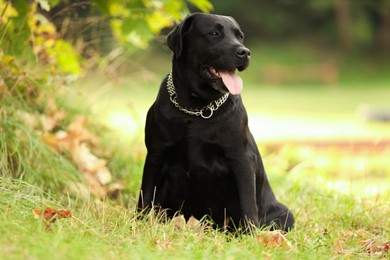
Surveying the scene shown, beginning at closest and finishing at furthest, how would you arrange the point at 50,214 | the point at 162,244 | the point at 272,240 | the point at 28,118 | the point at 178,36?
the point at 162,244 → the point at 50,214 → the point at 272,240 → the point at 178,36 → the point at 28,118

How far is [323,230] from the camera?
164 inches

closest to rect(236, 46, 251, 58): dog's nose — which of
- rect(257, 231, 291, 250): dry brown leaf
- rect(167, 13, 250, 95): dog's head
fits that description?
rect(167, 13, 250, 95): dog's head

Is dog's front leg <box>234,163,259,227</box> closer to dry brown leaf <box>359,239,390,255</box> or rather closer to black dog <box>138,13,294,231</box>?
black dog <box>138,13,294,231</box>

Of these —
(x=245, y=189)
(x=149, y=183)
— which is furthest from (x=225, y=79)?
(x=149, y=183)

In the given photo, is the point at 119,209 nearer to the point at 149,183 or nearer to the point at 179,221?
the point at 149,183

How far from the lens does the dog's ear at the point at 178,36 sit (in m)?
3.91

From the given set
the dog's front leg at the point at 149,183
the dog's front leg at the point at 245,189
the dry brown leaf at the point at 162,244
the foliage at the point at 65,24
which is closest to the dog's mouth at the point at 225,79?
the dog's front leg at the point at 245,189

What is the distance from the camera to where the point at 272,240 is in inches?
141

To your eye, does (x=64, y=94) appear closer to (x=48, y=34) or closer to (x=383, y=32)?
(x=48, y=34)

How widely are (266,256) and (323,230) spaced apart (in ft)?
3.12

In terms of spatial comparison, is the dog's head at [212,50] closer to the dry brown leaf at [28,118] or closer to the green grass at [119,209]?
the green grass at [119,209]

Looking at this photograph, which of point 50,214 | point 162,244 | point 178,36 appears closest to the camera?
point 162,244

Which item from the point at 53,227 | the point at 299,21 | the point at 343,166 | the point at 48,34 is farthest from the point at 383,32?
the point at 53,227

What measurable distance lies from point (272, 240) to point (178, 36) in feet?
3.80
